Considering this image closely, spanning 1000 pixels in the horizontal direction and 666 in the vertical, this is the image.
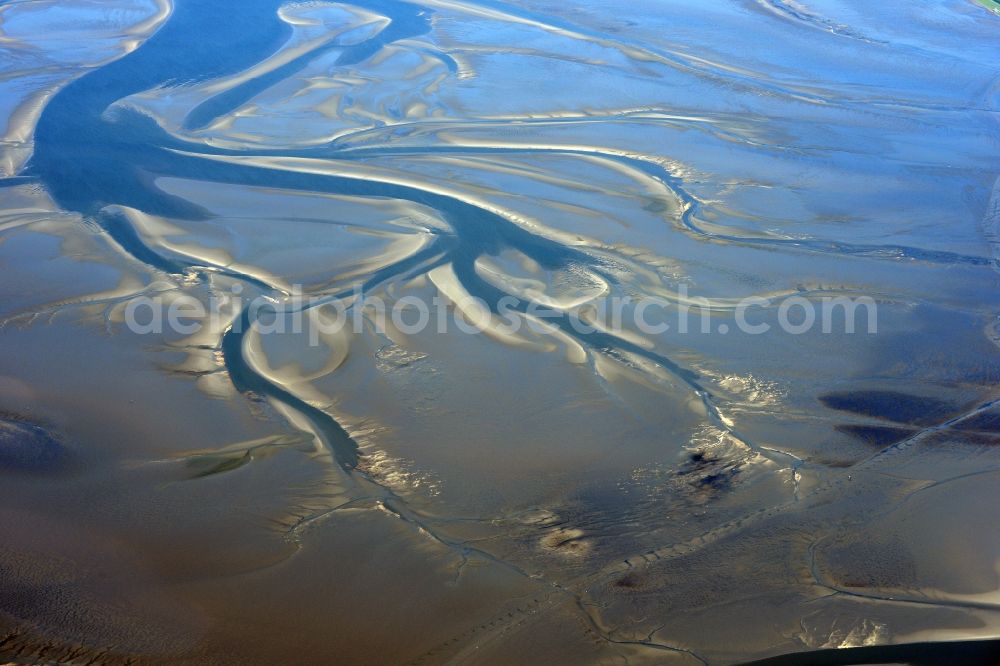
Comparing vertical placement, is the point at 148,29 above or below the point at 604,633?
above

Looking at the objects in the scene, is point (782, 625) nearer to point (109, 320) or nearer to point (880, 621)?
point (880, 621)

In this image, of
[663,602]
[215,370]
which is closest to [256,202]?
[215,370]

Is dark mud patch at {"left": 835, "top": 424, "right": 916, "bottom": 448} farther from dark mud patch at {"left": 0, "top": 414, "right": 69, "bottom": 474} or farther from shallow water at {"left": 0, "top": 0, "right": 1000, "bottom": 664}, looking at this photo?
dark mud patch at {"left": 0, "top": 414, "right": 69, "bottom": 474}

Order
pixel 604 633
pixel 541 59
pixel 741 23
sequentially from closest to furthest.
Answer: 1. pixel 604 633
2. pixel 541 59
3. pixel 741 23

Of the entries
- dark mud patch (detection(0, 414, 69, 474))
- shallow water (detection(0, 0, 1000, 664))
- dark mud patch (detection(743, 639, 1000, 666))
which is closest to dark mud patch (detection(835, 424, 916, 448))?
shallow water (detection(0, 0, 1000, 664))

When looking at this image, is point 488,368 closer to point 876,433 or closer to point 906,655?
point 876,433

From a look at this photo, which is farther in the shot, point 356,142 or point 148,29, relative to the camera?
point 148,29
